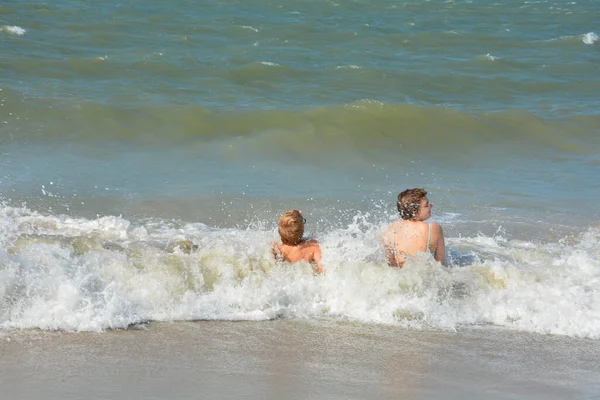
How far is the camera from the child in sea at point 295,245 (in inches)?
273

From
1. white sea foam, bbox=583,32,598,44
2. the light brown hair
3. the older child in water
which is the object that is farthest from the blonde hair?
white sea foam, bbox=583,32,598,44

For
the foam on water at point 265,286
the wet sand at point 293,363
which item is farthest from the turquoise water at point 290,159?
the wet sand at point 293,363

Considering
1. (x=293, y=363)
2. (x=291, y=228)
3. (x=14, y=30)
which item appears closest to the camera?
(x=293, y=363)

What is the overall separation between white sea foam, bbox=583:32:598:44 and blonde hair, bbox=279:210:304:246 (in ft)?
43.4

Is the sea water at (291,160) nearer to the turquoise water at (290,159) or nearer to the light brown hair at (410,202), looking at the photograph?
the turquoise water at (290,159)

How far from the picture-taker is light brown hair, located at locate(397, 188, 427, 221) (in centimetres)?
721

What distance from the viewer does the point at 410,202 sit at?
285 inches

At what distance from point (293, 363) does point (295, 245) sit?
1.84 m

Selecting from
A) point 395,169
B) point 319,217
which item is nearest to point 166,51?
point 395,169

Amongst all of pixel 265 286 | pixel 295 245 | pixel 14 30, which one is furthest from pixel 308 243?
pixel 14 30

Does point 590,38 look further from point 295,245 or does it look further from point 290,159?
point 295,245

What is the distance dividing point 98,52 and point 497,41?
26.0 ft

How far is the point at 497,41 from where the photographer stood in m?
18.4

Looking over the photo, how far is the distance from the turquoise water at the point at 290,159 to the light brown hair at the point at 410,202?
1.24ft
